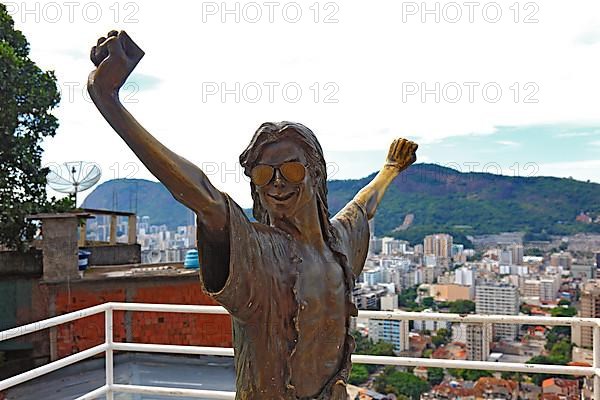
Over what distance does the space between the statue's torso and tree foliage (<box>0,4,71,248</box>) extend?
5.29 meters

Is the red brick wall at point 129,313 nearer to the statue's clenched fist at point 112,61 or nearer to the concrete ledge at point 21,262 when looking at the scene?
the concrete ledge at point 21,262

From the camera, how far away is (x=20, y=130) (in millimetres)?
6227

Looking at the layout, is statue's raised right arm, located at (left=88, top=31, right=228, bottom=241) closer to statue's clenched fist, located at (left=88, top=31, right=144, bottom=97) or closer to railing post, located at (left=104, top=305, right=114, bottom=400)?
statue's clenched fist, located at (left=88, top=31, right=144, bottom=97)

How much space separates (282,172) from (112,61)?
1.46 feet

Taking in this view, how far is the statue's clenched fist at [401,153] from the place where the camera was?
2.03 meters

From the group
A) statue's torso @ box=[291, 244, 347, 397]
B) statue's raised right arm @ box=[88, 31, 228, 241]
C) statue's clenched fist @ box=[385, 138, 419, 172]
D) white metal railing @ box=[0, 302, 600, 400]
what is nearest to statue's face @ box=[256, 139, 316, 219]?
statue's torso @ box=[291, 244, 347, 397]

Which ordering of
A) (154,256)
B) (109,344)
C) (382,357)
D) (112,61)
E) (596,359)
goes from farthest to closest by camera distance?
(154,256) → (109,344) → (382,357) → (596,359) → (112,61)

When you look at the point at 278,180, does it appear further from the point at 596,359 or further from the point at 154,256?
the point at 154,256

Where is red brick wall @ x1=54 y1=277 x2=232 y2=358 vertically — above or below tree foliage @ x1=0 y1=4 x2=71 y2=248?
below

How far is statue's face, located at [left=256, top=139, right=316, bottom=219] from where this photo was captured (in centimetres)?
137

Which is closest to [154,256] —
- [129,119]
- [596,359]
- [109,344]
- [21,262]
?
[21,262]

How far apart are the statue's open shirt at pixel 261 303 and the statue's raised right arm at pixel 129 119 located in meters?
0.13

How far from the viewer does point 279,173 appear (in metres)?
1.37

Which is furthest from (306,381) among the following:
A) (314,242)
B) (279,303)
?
(314,242)
